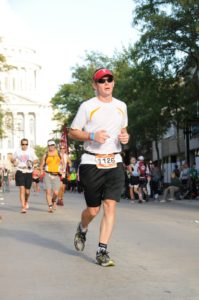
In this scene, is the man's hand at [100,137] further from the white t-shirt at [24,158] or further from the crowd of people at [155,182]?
the crowd of people at [155,182]

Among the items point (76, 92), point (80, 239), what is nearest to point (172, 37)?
point (80, 239)

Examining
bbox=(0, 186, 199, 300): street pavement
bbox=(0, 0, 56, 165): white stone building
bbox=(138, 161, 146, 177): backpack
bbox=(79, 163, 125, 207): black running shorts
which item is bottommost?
bbox=(0, 186, 199, 300): street pavement

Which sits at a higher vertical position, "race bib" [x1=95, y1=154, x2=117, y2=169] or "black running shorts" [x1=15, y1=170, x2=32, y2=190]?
"black running shorts" [x1=15, y1=170, x2=32, y2=190]

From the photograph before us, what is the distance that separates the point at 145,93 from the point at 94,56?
2800 centimetres

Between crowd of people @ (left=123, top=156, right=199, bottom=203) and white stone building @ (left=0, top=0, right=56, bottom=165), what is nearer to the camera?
crowd of people @ (left=123, top=156, right=199, bottom=203)

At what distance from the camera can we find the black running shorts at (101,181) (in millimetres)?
8547

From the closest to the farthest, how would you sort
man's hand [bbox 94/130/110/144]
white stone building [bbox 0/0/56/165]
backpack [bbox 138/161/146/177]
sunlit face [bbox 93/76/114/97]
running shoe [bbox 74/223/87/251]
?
man's hand [bbox 94/130/110/144] → sunlit face [bbox 93/76/114/97] → running shoe [bbox 74/223/87/251] → backpack [bbox 138/161/146/177] → white stone building [bbox 0/0/56/165]

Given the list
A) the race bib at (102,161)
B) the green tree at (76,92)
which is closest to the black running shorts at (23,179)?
the race bib at (102,161)

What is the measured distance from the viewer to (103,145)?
852cm

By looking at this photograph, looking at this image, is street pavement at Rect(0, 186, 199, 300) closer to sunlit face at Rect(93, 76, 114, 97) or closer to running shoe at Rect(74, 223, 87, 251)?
running shoe at Rect(74, 223, 87, 251)

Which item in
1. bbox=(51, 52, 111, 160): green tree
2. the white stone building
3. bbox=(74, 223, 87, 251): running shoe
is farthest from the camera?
the white stone building

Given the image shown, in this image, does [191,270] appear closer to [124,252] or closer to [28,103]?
[124,252]


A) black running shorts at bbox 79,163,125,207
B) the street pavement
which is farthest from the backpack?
black running shorts at bbox 79,163,125,207

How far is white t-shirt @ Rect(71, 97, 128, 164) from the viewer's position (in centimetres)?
850
